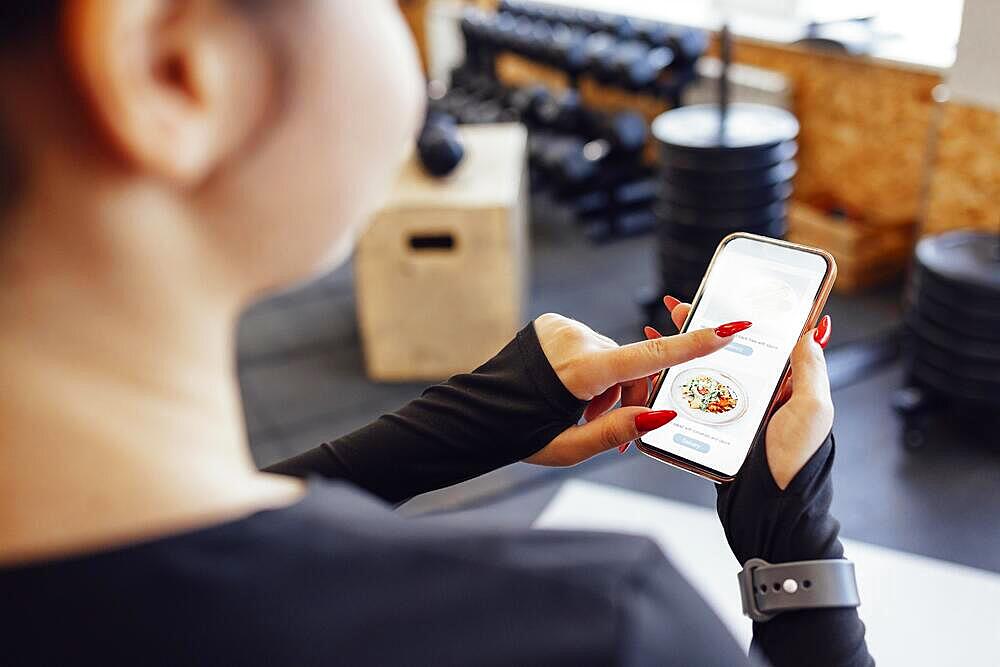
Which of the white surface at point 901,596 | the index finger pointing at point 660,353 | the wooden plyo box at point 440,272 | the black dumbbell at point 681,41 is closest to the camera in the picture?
Answer: the index finger pointing at point 660,353

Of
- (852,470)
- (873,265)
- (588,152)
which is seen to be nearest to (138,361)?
(852,470)

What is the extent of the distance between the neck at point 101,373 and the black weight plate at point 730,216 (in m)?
2.26

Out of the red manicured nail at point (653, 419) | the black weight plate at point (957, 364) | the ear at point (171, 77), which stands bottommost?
the black weight plate at point (957, 364)

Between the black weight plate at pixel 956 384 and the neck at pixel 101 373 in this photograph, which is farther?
the black weight plate at pixel 956 384

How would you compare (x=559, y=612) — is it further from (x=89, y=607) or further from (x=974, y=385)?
(x=974, y=385)

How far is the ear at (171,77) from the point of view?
0.30m

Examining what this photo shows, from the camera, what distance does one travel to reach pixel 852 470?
84.0 inches

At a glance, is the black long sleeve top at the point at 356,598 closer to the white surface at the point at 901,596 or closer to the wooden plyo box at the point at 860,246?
the white surface at the point at 901,596

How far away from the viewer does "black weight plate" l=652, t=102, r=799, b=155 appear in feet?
7.98

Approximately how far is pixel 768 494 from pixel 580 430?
175 millimetres

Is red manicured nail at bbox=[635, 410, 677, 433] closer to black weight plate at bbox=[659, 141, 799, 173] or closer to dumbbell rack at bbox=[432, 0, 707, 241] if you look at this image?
black weight plate at bbox=[659, 141, 799, 173]

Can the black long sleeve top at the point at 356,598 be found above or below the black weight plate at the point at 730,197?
above

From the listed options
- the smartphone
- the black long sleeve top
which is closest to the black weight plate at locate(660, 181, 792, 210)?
the smartphone

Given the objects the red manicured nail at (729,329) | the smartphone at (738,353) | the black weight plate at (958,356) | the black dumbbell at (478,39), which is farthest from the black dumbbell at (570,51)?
the red manicured nail at (729,329)
